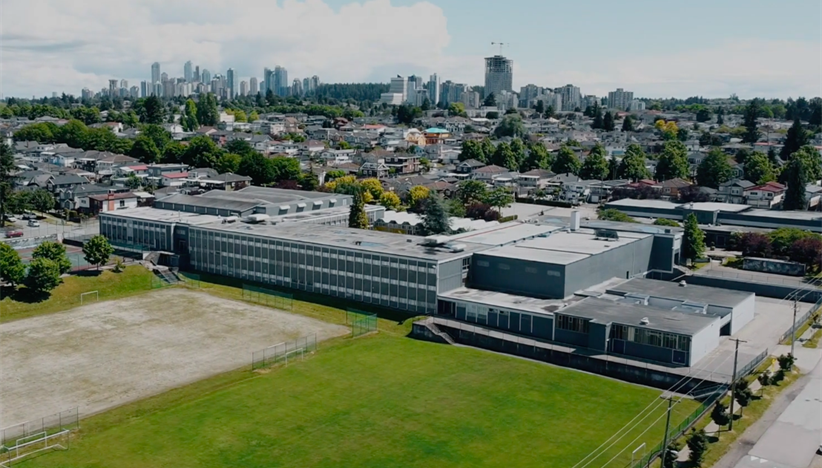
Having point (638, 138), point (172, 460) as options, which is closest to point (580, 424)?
point (172, 460)

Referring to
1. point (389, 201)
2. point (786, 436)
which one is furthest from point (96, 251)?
point (786, 436)

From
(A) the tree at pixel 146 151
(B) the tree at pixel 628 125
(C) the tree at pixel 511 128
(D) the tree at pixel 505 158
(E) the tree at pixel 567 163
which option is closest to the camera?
(E) the tree at pixel 567 163

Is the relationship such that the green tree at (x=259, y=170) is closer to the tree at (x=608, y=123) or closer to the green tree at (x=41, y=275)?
the green tree at (x=41, y=275)

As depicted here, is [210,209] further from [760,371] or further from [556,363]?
[760,371]

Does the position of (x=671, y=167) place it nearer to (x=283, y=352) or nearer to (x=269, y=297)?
(x=269, y=297)

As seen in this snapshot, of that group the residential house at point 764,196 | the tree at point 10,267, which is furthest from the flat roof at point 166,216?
the residential house at point 764,196

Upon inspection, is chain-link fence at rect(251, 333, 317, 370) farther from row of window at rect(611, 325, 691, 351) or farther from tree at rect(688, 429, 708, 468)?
tree at rect(688, 429, 708, 468)

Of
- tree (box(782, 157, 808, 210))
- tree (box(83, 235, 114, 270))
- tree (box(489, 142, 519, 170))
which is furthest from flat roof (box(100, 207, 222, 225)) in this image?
tree (box(489, 142, 519, 170))
